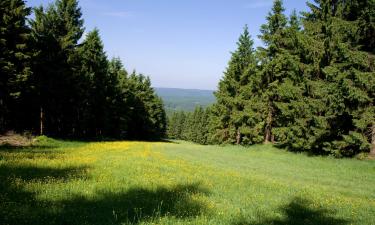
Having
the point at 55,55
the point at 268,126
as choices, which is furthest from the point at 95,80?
the point at 268,126

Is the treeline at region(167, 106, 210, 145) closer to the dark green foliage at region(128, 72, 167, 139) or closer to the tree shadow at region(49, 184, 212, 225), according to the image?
the dark green foliage at region(128, 72, 167, 139)

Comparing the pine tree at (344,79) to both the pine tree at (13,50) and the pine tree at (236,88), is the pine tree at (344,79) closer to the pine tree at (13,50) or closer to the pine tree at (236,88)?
the pine tree at (236,88)

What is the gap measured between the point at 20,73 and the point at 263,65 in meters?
26.7

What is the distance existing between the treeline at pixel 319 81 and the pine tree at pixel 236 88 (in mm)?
628

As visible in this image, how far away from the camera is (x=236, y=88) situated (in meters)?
48.1

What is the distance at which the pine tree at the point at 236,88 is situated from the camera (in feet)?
150

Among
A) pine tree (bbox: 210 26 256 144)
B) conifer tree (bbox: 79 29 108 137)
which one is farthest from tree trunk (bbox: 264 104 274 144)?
conifer tree (bbox: 79 29 108 137)

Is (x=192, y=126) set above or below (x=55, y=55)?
below

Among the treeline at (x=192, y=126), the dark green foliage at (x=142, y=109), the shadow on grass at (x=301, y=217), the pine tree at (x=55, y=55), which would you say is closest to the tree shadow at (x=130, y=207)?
the shadow on grass at (x=301, y=217)

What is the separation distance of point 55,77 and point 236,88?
24.1 meters

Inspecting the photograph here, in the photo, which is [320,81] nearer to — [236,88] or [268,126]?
[268,126]

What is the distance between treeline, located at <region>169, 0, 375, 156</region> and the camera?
2559 centimetres

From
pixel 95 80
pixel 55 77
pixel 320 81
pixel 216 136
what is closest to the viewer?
pixel 320 81

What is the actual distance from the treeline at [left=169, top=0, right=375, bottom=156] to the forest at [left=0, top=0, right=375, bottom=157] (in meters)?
0.09
